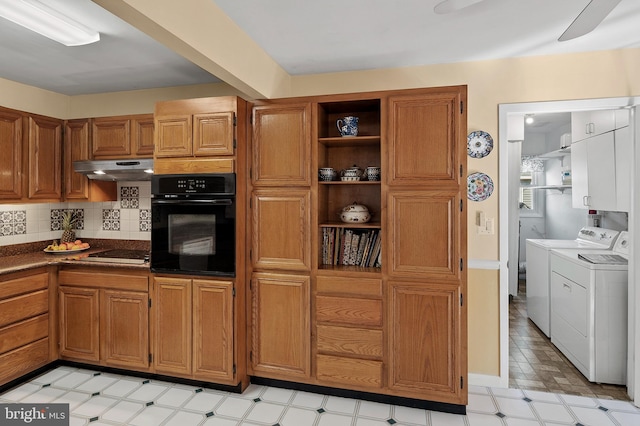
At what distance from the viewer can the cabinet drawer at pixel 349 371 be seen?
2.51 meters

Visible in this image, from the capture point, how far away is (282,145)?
2.69 metres

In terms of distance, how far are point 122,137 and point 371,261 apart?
245cm

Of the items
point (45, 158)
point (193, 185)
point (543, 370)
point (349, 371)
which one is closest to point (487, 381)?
point (543, 370)

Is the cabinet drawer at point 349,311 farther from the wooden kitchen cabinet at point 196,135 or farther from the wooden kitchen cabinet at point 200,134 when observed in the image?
the wooden kitchen cabinet at point 196,135

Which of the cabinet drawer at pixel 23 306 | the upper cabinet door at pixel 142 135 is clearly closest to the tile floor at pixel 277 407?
the cabinet drawer at pixel 23 306

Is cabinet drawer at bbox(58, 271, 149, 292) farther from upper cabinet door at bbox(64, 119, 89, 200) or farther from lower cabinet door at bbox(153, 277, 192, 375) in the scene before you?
upper cabinet door at bbox(64, 119, 89, 200)

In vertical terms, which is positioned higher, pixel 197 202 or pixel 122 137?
pixel 122 137

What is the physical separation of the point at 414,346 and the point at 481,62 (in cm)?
217

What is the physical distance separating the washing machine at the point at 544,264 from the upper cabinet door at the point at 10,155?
16.3 feet

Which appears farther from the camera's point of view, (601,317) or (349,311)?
(601,317)

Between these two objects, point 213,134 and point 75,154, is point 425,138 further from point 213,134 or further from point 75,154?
point 75,154

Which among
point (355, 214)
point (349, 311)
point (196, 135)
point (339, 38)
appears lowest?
point (349, 311)

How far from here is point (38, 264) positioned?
2.89 meters

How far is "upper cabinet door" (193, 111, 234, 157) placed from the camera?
2631mm
